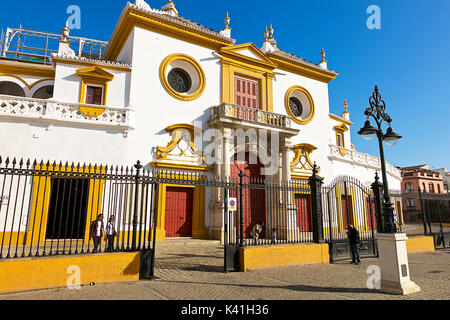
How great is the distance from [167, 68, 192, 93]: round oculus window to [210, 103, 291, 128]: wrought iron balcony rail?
206cm

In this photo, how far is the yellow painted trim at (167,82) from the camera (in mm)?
15375

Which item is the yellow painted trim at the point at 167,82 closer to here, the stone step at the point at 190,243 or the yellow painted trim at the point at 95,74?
the yellow painted trim at the point at 95,74

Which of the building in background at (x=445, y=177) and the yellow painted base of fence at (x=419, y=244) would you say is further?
the building in background at (x=445, y=177)

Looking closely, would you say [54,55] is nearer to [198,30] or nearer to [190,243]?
[198,30]

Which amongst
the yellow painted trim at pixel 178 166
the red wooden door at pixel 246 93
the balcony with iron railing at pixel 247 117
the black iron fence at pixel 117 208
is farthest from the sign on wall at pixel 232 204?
the red wooden door at pixel 246 93

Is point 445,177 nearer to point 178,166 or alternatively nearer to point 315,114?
point 315,114

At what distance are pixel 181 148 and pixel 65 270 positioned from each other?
9260 mm

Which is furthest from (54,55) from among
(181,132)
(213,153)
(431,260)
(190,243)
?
(431,260)

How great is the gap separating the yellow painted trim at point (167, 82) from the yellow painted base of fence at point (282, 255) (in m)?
9.99

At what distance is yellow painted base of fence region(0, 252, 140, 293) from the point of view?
18.7 feet

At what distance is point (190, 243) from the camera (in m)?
13.1

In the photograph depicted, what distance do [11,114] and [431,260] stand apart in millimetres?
17816

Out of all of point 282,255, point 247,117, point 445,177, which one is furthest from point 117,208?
point 445,177
